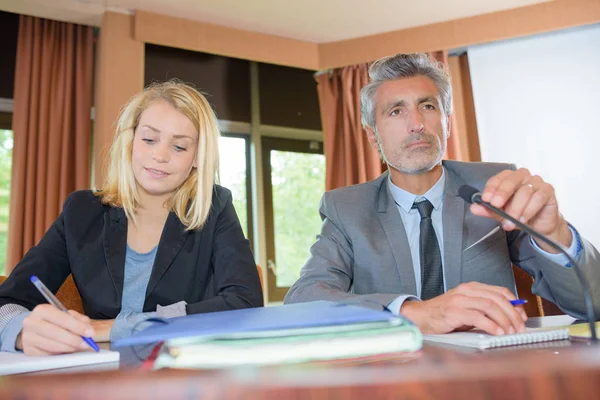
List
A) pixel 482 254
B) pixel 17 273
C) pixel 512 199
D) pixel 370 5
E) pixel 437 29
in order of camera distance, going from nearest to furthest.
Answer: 1. pixel 512 199
2. pixel 17 273
3. pixel 482 254
4. pixel 370 5
5. pixel 437 29

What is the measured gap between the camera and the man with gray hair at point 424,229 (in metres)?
0.88

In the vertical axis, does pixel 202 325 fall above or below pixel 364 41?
below

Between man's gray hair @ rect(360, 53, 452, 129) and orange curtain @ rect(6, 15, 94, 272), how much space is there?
2374mm

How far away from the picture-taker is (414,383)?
32 cm

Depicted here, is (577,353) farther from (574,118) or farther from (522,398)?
(574,118)

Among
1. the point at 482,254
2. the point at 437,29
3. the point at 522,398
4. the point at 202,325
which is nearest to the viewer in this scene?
the point at 522,398

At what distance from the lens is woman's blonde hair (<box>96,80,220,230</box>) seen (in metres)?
1.37

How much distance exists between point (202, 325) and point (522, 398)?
294 millimetres

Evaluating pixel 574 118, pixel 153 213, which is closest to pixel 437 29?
pixel 574 118

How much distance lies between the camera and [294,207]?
3980 mm

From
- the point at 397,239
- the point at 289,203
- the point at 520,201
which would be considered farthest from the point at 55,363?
the point at 289,203

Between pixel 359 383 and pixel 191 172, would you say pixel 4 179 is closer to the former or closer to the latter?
pixel 191 172

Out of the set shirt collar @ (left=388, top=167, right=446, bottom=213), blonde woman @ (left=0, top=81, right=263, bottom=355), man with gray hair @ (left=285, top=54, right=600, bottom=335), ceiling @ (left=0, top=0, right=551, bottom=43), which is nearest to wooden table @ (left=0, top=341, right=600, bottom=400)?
man with gray hair @ (left=285, top=54, right=600, bottom=335)

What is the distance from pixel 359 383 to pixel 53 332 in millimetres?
471
